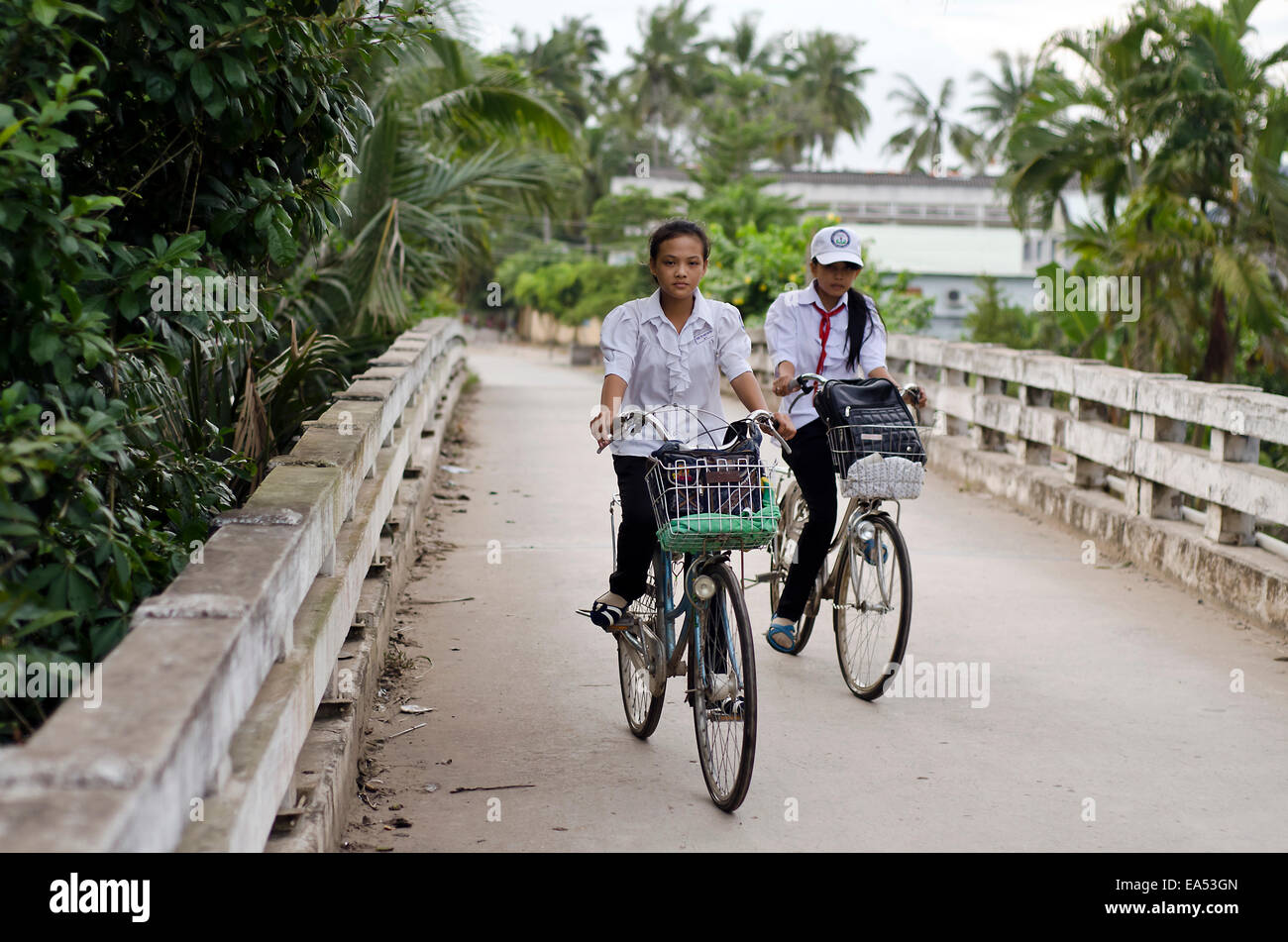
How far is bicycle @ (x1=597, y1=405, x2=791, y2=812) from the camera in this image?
14.3ft

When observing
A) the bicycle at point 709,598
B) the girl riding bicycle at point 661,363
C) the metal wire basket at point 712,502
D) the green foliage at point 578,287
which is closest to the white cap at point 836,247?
the girl riding bicycle at point 661,363

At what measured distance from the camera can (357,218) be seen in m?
14.0

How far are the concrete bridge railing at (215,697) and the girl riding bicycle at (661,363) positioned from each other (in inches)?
40.6

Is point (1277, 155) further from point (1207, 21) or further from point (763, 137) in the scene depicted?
point (763, 137)

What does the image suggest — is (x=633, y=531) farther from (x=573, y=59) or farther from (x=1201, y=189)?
(x=573, y=59)

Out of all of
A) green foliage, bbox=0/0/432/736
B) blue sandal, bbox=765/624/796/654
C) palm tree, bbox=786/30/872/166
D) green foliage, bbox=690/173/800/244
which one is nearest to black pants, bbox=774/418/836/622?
blue sandal, bbox=765/624/796/654

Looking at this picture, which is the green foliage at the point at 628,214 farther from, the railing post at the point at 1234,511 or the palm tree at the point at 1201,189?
the railing post at the point at 1234,511

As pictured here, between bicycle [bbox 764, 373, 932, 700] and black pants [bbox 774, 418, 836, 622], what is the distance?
0.08 m

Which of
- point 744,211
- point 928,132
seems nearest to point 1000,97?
point 928,132

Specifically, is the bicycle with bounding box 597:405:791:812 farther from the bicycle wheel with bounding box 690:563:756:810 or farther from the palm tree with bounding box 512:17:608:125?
the palm tree with bounding box 512:17:608:125

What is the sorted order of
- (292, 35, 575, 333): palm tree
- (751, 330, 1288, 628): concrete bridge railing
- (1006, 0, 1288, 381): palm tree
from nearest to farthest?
(751, 330, 1288, 628): concrete bridge railing < (292, 35, 575, 333): palm tree < (1006, 0, 1288, 381): palm tree

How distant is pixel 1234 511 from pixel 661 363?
4.45 metres

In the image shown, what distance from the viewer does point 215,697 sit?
2.80 meters
